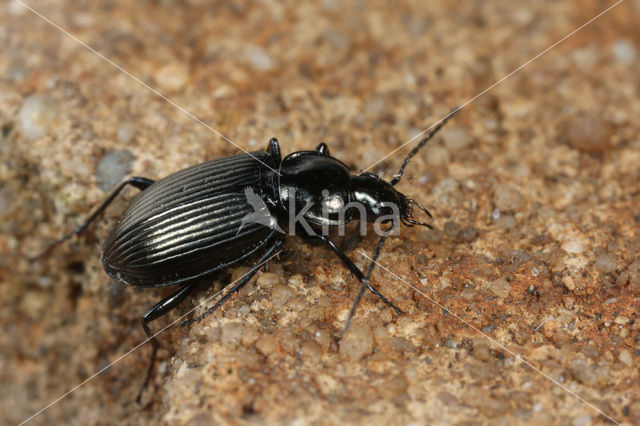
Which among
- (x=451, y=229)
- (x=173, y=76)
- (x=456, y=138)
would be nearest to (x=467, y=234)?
(x=451, y=229)

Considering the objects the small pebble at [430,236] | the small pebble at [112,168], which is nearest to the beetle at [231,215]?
the small pebble at [430,236]

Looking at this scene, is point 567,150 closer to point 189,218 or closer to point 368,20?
point 368,20

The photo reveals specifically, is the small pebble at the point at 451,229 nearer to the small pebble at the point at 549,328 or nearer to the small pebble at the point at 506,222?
the small pebble at the point at 506,222

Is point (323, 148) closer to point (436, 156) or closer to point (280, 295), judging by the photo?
point (436, 156)

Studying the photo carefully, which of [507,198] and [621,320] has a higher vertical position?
[507,198]

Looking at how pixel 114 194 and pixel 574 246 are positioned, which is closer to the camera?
pixel 574 246
